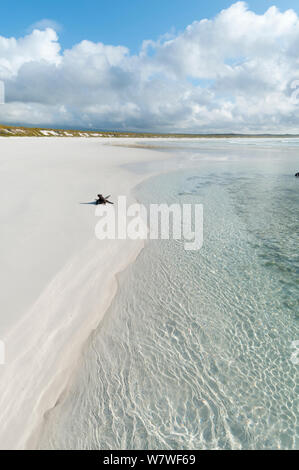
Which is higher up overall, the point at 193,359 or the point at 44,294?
the point at 44,294

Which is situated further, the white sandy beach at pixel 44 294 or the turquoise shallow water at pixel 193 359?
the white sandy beach at pixel 44 294

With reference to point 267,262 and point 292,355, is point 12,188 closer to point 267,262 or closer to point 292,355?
point 267,262

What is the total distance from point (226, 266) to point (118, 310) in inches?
155

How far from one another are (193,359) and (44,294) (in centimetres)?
382

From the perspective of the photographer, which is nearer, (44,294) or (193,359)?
(193,359)

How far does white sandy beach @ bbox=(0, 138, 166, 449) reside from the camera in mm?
3779

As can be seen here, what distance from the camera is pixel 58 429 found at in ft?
11.3

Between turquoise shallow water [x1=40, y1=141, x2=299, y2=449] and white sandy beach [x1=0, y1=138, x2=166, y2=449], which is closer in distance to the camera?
turquoise shallow water [x1=40, y1=141, x2=299, y2=449]

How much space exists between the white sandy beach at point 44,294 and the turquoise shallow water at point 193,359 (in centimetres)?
37

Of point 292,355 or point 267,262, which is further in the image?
point 267,262

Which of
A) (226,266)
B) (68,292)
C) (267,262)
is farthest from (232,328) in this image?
(68,292)

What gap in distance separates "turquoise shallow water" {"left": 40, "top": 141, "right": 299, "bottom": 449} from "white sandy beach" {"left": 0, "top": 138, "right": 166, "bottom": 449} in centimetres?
37

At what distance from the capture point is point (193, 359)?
454 cm

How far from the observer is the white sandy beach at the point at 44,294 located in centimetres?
378
